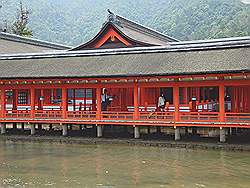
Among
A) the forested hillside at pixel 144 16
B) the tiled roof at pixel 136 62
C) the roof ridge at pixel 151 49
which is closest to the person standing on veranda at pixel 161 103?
the tiled roof at pixel 136 62

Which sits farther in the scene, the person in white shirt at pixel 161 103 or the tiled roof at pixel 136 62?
the person in white shirt at pixel 161 103

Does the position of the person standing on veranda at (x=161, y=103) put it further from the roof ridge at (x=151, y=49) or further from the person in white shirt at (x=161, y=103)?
the roof ridge at (x=151, y=49)

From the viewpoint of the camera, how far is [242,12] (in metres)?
105

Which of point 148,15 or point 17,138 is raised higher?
point 148,15

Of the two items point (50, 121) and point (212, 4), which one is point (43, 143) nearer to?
point (50, 121)

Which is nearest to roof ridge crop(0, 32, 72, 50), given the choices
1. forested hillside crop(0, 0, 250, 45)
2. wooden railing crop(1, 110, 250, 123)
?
wooden railing crop(1, 110, 250, 123)

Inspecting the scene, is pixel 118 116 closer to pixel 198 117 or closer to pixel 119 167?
pixel 198 117

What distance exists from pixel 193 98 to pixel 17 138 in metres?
11.9

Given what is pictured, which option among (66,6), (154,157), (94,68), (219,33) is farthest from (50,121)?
(66,6)

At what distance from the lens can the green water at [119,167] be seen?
51.6 feet

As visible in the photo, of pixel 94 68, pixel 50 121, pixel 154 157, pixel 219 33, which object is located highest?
pixel 219 33

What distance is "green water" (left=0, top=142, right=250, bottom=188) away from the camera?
15727 millimetres

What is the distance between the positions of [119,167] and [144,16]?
115 m

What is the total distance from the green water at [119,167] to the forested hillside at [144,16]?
234 ft
